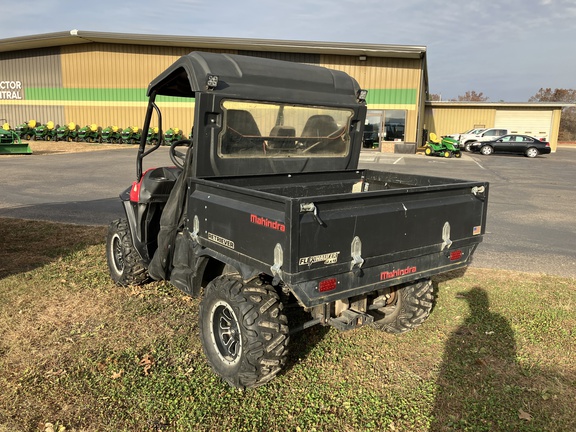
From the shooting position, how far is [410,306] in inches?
166

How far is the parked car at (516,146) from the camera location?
2902cm

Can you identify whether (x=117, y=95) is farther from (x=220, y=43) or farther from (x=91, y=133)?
(x=220, y=43)

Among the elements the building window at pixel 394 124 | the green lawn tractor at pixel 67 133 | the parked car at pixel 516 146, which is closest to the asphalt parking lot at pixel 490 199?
the parked car at pixel 516 146

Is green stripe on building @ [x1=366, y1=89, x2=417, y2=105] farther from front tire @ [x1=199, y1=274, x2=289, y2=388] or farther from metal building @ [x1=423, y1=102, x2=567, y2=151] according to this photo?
Answer: front tire @ [x1=199, y1=274, x2=289, y2=388]

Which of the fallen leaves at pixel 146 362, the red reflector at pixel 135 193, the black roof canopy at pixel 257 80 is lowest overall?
the fallen leaves at pixel 146 362

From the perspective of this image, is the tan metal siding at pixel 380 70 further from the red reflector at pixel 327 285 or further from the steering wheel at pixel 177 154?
the red reflector at pixel 327 285

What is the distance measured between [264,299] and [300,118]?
1934 millimetres

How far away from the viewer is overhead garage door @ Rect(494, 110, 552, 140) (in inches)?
1452

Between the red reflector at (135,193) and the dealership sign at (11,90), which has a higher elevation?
the dealership sign at (11,90)

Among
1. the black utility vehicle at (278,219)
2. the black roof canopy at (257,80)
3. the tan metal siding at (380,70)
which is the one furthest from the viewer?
the tan metal siding at (380,70)

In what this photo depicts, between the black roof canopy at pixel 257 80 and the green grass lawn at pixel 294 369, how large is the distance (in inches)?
86.9

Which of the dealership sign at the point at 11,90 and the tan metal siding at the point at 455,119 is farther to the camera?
the tan metal siding at the point at 455,119

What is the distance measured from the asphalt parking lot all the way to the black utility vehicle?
3050mm

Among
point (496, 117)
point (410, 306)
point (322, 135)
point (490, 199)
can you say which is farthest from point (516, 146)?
point (410, 306)
